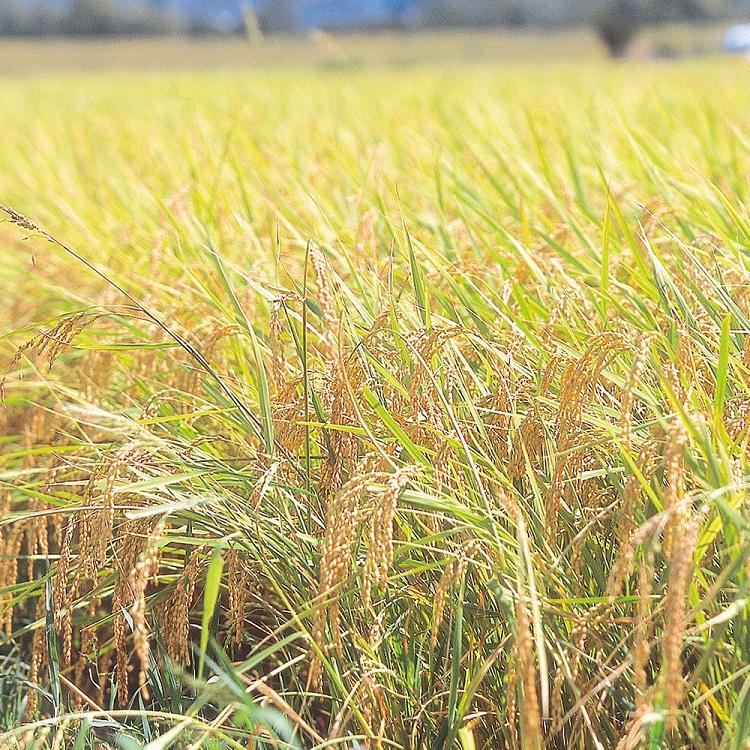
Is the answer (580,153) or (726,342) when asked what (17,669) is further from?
(580,153)

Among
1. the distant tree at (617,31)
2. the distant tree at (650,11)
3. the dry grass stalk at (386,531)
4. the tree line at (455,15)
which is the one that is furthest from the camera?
the distant tree at (650,11)

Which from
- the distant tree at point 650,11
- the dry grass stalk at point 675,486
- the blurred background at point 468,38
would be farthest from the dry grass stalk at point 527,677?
the distant tree at point 650,11

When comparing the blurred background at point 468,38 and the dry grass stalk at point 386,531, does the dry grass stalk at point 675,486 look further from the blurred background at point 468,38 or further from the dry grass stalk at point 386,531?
the blurred background at point 468,38

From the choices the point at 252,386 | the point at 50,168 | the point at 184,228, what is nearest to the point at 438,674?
the point at 252,386

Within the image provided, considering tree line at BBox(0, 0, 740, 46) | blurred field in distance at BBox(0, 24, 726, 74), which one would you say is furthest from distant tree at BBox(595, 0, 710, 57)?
blurred field in distance at BBox(0, 24, 726, 74)

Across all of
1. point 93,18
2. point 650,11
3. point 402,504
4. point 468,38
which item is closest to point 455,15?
point 468,38

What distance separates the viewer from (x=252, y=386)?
1194 mm

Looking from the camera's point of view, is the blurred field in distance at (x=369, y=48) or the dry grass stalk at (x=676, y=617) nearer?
the dry grass stalk at (x=676, y=617)

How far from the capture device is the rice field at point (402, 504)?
2.52ft

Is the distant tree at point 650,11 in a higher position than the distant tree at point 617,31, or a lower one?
higher

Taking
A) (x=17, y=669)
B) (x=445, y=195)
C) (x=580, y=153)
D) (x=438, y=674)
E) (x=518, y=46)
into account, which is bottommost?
(x=17, y=669)

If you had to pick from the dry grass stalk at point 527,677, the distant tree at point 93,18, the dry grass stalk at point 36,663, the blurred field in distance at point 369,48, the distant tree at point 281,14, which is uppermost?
the distant tree at point 93,18

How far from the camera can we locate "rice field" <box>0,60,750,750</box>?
767 millimetres

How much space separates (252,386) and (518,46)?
20.0m
